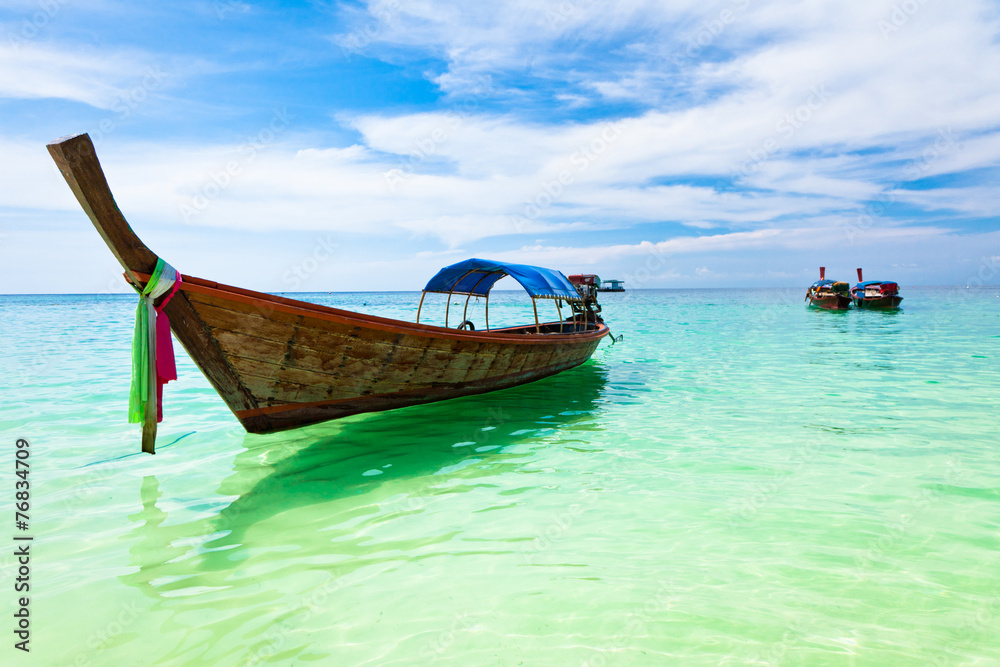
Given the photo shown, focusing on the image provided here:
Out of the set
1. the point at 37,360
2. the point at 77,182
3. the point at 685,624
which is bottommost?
the point at 685,624

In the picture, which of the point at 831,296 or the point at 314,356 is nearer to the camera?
the point at 314,356

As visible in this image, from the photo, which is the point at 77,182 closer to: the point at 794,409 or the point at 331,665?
the point at 331,665

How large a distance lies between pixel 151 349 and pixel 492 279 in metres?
8.42

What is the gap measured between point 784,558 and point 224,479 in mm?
5413

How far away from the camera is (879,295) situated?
120 feet

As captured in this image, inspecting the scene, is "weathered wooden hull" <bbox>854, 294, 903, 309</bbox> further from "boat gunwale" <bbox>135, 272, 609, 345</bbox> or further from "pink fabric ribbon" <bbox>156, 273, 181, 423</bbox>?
"pink fabric ribbon" <bbox>156, 273, 181, 423</bbox>

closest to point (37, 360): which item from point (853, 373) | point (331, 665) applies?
point (331, 665)

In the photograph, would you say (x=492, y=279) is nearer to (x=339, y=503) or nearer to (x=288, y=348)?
(x=288, y=348)

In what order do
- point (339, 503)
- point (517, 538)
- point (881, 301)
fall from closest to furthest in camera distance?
point (517, 538) → point (339, 503) → point (881, 301)

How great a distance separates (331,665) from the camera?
109 inches

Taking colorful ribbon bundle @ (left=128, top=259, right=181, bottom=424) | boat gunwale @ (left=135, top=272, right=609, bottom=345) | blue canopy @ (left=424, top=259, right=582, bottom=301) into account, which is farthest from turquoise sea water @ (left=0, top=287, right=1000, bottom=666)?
blue canopy @ (left=424, top=259, right=582, bottom=301)

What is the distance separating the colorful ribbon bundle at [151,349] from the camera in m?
4.27

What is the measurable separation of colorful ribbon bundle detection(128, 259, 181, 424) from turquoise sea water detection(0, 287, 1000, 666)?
1117mm

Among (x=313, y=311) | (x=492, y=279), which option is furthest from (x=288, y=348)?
(x=492, y=279)
